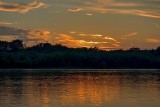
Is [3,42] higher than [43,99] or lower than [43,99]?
higher

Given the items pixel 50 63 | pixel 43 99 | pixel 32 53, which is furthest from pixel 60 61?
pixel 43 99

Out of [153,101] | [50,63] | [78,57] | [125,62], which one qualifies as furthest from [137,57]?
[153,101]

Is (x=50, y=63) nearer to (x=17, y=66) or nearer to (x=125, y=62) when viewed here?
(x=17, y=66)

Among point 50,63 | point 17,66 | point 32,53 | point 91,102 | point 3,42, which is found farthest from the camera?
point 3,42

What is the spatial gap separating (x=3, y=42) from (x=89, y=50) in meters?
39.1

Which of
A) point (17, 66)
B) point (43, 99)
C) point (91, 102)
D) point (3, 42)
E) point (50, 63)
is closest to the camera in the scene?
point (91, 102)

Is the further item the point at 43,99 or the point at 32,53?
the point at 32,53

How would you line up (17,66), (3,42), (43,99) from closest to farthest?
(43,99) → (17,66) → (3,42)

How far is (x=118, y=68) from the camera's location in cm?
17612

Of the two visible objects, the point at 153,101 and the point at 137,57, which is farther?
the point at 137,57

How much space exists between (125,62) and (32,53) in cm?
3794

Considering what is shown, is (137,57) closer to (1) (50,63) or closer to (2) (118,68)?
(2) (118,68)

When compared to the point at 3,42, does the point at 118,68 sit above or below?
below

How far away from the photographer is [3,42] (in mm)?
187625
